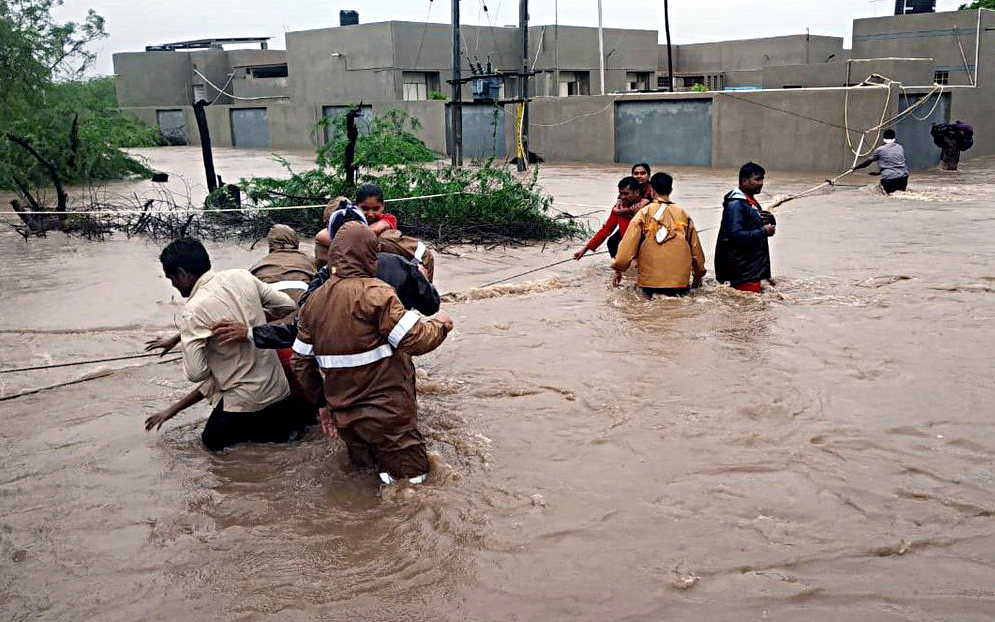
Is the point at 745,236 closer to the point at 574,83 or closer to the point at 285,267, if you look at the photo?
the point at 285,267

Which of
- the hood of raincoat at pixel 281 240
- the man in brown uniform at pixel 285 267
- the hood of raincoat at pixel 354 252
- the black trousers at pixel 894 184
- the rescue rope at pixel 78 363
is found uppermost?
the hood of raincoat at pixel 354 252

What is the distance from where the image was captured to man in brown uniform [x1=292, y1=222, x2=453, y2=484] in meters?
4.44

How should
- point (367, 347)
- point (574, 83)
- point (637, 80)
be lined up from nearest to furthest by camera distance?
point (367, 347) < point (574, 83) < point (637, 80)

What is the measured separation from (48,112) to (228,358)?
14642 millimetres

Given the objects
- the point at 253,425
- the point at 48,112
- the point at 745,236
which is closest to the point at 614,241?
the point at 745,236

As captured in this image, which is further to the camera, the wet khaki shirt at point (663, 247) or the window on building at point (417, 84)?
the window on building at point (417, 84)

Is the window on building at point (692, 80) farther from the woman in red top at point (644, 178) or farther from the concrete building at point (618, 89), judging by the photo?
the woman in red top at point (644, 178)

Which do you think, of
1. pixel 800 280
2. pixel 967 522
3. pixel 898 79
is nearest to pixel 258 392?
pixel 967 522

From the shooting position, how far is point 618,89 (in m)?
37.9

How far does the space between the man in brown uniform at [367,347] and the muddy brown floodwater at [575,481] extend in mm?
321

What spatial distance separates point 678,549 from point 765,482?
868 millimetres

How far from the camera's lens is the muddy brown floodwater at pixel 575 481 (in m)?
3.83

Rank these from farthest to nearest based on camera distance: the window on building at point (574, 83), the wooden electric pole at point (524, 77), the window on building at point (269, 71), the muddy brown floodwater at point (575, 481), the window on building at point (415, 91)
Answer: the window on building at point (269, 71) → the window on building at point (574, 83) → the window on building at point (415, 91) → the wooden electric pole at point (524, 77) → the muddy brown floodwater at point (575, 481)

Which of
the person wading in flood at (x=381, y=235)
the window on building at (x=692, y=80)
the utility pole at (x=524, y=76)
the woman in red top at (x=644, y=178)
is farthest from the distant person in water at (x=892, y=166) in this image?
the window on building at (x=692, y=80)
